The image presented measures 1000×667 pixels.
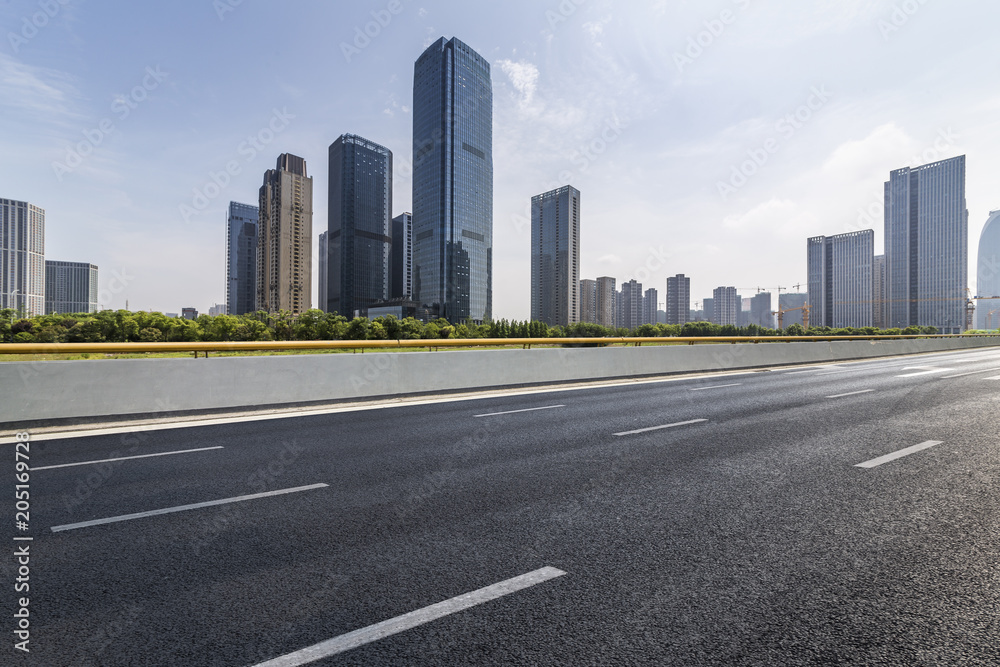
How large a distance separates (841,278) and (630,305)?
65975 mm

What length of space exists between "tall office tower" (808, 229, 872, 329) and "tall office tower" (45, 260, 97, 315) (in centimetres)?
17863

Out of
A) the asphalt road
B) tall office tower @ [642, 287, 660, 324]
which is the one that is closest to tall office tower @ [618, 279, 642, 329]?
tall office tower @ [642, 287, 660, 324]

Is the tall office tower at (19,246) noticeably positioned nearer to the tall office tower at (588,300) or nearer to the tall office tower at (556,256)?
the tall office tower at (556,256)

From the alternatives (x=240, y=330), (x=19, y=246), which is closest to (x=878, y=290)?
(x=240, y=330)

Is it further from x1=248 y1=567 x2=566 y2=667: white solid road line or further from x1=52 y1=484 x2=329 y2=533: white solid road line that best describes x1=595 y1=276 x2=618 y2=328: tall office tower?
x1=248 y1=567 x2=566 y2=667: white solid road line

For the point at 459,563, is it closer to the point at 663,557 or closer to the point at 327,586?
the point at 327,586

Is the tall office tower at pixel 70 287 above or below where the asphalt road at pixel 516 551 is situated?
above

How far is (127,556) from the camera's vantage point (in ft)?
11.4

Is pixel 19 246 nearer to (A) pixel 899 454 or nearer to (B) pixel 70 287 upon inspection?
(B) pixel 70 287

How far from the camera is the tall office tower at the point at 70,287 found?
8494 centimetres

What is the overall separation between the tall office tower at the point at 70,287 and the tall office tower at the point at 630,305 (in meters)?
143

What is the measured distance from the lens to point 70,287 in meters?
91.8

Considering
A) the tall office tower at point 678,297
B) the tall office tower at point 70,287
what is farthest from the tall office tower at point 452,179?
the tall office tower at point 70,287

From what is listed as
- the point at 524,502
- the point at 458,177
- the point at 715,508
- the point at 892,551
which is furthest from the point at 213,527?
the point at 458,177
